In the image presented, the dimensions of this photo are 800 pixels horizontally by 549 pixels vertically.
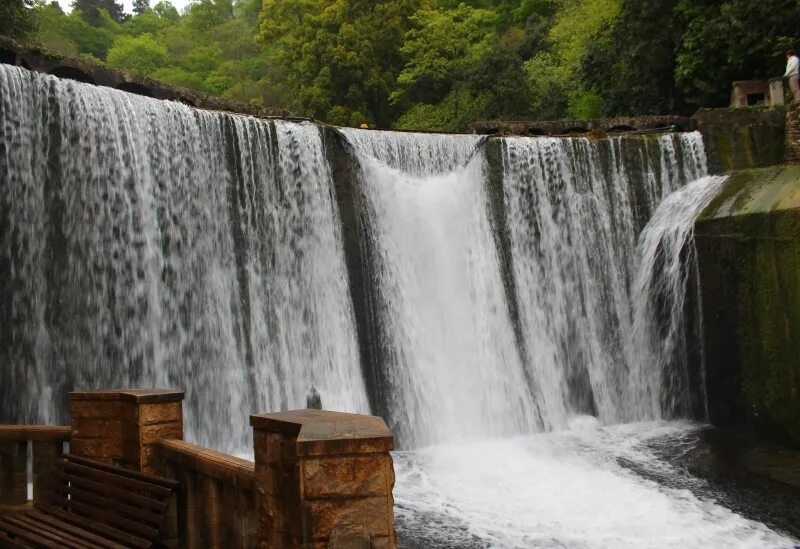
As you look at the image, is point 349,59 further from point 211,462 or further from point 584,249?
point 211,462

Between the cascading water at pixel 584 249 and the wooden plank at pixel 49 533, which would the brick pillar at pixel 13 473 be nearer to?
the wooden plank at pixel 49 533

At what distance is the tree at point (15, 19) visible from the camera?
64.0 feet

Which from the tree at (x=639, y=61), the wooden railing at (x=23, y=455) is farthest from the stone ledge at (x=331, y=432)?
the tree at (x=639, y=61)

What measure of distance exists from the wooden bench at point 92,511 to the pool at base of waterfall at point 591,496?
12.0 feet

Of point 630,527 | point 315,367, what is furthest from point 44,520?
point 315,367

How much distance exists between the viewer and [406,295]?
1442cm

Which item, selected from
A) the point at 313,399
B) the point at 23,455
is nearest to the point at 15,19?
the point at 313,399

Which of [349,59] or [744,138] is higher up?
[349,59]

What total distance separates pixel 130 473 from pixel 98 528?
1.56 ft

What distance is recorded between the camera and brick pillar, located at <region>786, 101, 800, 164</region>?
51.4ft

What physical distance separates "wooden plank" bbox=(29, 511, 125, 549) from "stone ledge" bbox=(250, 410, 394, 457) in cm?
183

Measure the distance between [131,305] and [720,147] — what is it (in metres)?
12.7

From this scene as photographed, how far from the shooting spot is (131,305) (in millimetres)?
10984

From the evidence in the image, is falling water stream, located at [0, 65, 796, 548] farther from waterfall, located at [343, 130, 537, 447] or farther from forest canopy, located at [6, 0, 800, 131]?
forest canopy, located at [6, 0, 800, 131]
